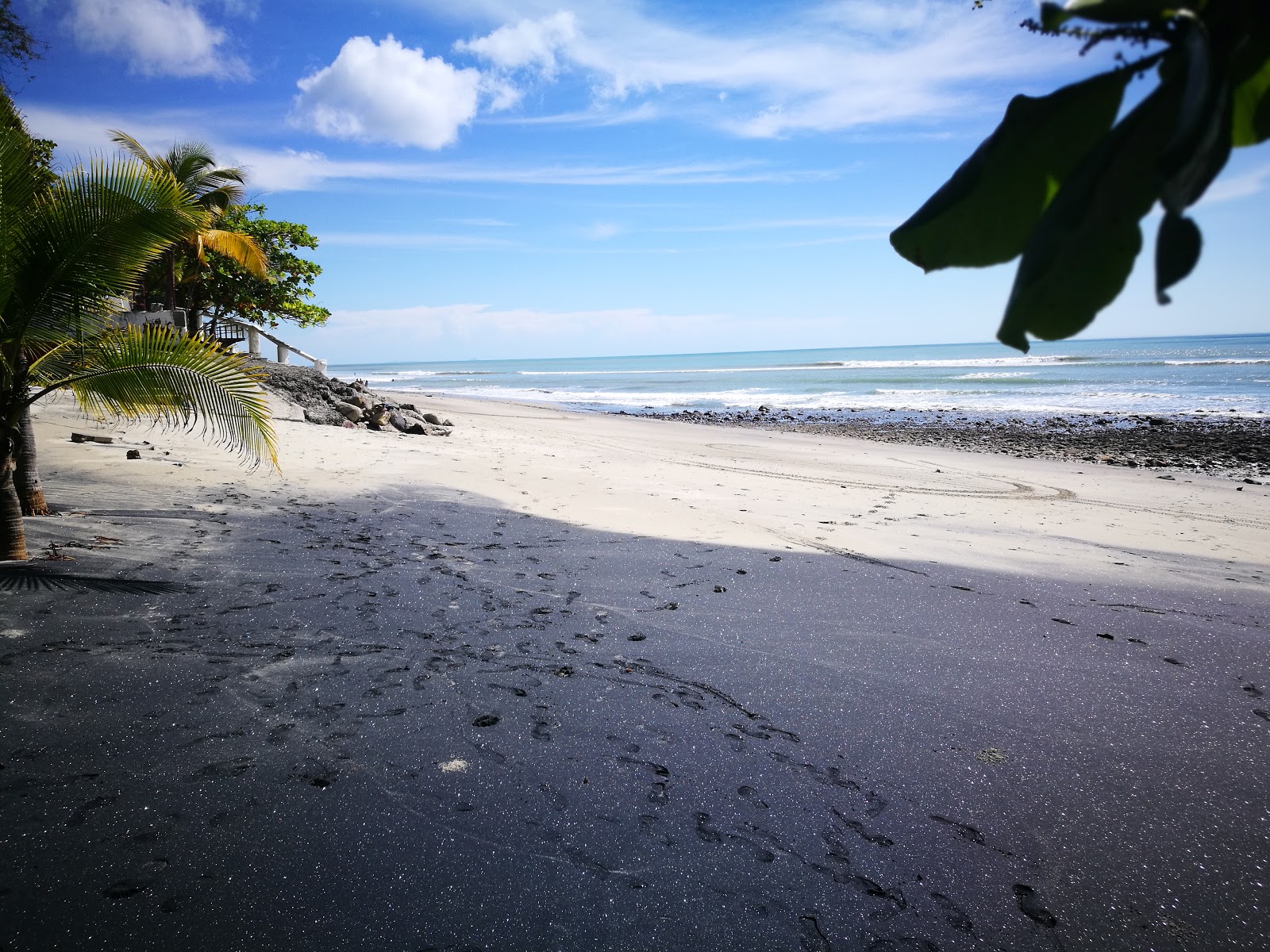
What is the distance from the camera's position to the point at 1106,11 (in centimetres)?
66

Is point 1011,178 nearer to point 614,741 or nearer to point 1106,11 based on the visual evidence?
point 1106,11

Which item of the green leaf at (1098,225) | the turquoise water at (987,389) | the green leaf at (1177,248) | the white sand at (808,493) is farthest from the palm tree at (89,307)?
the turquoise water at (987,389)

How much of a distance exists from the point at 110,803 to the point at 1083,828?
10.8ft

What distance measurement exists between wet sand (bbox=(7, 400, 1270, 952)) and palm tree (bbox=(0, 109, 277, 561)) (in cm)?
100

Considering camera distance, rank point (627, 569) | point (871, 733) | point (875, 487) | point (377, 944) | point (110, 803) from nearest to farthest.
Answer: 1. point (377, 944)
2. point (110, 803)
3. point (871, 733)
4. point (627, 569)
5. point (875, 487)

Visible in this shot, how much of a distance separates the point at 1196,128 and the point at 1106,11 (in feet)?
Answer: 0.51

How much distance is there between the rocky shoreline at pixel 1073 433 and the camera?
13.6 meters

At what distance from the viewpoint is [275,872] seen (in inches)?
88.2

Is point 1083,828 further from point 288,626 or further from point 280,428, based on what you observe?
point 280,428

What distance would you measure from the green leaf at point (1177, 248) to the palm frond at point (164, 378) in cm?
562

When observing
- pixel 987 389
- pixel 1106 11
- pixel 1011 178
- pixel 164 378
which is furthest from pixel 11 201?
pixel 987 389

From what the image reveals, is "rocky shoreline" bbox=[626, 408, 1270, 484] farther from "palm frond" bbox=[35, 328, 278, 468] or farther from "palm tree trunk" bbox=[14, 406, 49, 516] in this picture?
"palm tree trunk" bbox=[14, 406, 49, 516]

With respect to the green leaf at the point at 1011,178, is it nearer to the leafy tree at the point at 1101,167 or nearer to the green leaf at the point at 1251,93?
the leafy tree at the point at 1101,167

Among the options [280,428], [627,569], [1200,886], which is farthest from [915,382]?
[1200,886]
